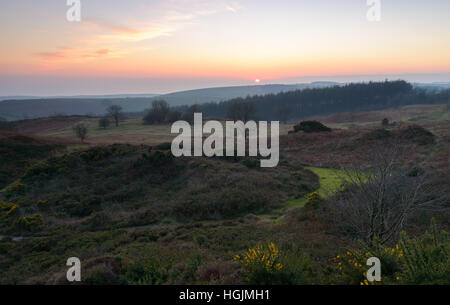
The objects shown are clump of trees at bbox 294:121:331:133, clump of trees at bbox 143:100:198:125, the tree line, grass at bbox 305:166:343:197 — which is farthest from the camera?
the tree line

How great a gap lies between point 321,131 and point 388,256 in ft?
106

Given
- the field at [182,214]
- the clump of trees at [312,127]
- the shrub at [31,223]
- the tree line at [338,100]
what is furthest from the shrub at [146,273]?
the tree line at [338,100]

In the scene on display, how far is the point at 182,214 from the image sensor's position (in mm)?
13695

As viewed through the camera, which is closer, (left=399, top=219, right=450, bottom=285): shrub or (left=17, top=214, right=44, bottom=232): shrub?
(left=399, top=219, right=450, bottom=285): shrub

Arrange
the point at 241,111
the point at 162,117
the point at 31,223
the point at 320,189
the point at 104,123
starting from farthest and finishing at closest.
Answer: the point at 162,117 → the point at 241,111 → the point at 104,123 → the point at 320,189 → the point at 31,223

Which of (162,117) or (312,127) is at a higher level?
(162,117)

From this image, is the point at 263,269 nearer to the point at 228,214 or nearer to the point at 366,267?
the point at 366,267

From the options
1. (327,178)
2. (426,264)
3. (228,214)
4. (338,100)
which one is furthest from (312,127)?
(338,100)

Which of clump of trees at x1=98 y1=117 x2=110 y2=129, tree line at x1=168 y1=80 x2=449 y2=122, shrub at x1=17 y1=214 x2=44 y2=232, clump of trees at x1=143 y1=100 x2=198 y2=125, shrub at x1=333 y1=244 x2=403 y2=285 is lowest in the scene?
shrub at x1=17 y1=214 x2=44 y2=232

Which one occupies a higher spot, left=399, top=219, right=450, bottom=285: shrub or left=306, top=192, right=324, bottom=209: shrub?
left=399, top=219, right=450, bottom=285: shrub

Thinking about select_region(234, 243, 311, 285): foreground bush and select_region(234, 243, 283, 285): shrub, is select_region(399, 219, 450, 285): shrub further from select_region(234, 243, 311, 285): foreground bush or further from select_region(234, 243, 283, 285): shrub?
select_region(234, 243, 283, 285): shrub

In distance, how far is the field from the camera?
6.25 m

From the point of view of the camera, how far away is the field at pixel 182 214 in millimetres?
6246

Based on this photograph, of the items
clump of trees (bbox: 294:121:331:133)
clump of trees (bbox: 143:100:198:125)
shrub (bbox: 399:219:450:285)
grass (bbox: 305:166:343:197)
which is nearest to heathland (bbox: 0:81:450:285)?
shrub (bbox: 399:219:450:285)
